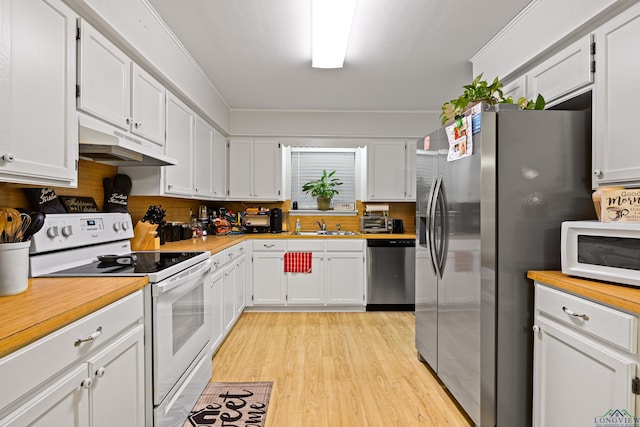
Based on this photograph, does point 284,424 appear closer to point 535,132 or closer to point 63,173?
point 63,173

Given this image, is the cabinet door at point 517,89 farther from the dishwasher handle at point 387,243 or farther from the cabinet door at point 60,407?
the cabinet door at point 60,407

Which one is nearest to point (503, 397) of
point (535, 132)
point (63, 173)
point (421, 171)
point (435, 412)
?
point (435, 412)

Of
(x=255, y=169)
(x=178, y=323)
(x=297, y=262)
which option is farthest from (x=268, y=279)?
(x=178, y=323)

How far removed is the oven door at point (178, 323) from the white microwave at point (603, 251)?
1910mm

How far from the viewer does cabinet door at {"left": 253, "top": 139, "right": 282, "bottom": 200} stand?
4.53 meters

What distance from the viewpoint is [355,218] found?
4.89 m

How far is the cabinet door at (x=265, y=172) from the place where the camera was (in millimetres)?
4527

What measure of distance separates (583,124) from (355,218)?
10.6ft

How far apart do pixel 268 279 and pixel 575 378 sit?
10.3 ft

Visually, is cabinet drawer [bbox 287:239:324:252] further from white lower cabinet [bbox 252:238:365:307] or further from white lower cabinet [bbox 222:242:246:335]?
white lower cabinet [bbox 222:242:246:335]

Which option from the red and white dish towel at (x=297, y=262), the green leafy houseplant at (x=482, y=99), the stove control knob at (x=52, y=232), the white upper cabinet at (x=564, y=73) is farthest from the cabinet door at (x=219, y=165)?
the white upper cabinet at (x=564, y=73)

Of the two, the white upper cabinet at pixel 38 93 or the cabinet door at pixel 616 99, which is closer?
the white upper cabinet at pixel 38 93

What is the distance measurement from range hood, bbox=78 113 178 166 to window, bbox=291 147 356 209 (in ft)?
9.01

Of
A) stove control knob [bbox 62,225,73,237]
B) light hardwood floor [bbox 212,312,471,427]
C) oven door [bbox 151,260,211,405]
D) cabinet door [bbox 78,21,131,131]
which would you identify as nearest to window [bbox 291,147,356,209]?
light hardwood floor [bbox 212,312,471,427]
